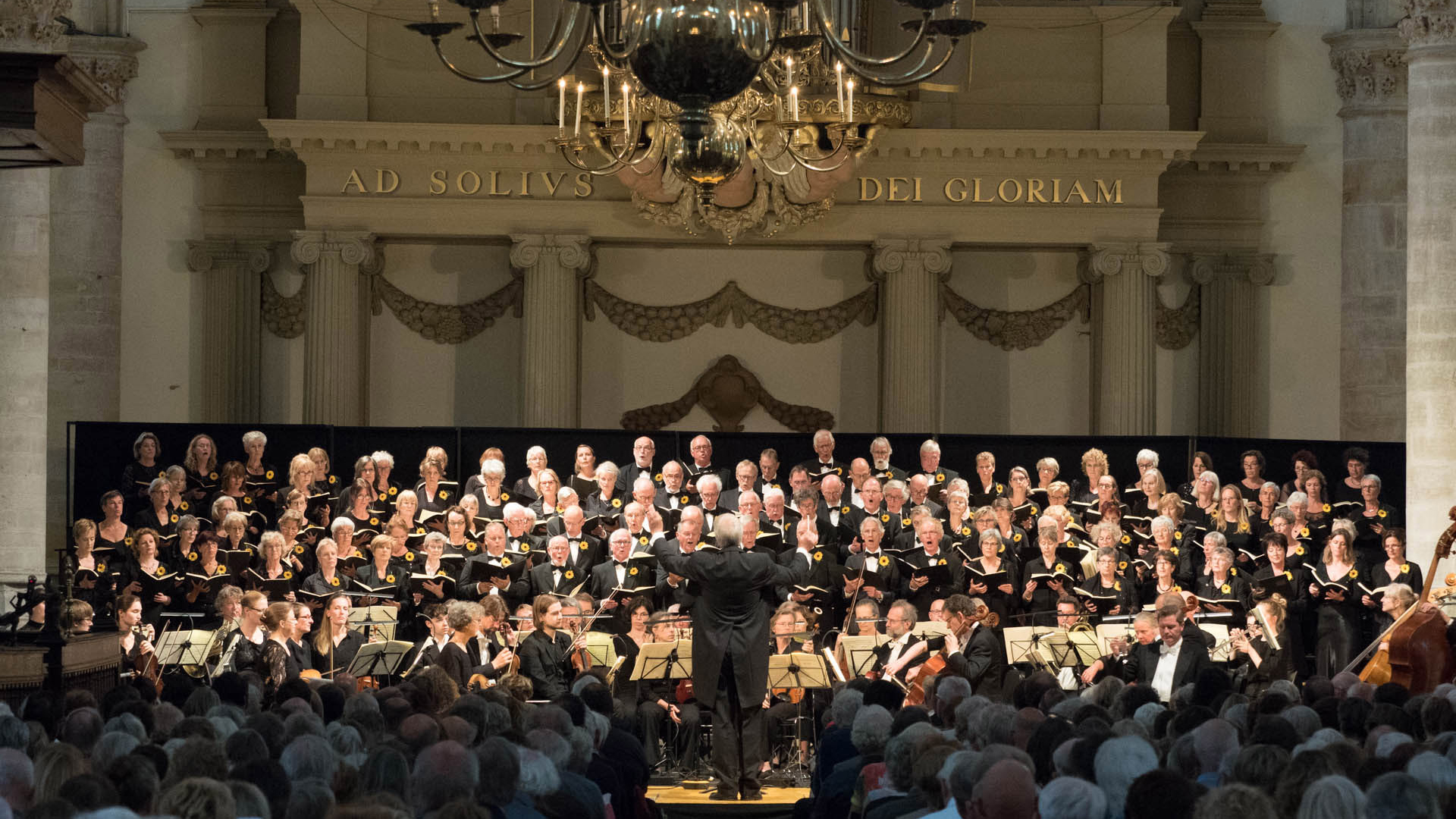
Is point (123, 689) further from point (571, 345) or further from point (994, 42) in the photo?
point (994, 42)

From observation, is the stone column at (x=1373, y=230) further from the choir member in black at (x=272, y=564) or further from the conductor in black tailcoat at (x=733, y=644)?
the choir member in black at (x=272, y=564)

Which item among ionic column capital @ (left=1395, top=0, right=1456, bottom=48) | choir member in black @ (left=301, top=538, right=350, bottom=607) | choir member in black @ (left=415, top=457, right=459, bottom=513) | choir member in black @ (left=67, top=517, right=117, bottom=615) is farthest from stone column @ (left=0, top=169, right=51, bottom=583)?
ionic column capital @ (left=1395, top=0, right=1456, bottom=48)

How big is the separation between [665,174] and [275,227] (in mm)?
3687

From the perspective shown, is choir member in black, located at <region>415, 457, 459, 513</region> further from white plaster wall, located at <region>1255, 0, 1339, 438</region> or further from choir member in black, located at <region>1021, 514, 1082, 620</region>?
white plaster wall, located at <region>1255, 0, 1339, 438</region>

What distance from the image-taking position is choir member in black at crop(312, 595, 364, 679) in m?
10.5

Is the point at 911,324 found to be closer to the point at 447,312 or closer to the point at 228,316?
the point at 447,312

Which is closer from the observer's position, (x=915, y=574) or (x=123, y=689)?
(x=123, y=689)

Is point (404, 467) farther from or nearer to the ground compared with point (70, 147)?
nearer to the ground

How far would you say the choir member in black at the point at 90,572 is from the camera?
1205 cm

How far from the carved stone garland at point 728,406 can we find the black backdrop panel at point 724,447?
2.17 m

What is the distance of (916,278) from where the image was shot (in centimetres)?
1655

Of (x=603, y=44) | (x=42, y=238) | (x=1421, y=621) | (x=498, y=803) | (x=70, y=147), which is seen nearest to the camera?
(x=498, y=803)

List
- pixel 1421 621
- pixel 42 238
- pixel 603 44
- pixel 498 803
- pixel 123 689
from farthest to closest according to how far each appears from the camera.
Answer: pixel 42 238 → pixel 1421 621 → pixel 603 44 → pixel 123 689 → pixel 498 803

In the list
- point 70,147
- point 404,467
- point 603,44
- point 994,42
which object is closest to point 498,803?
point 603,44
